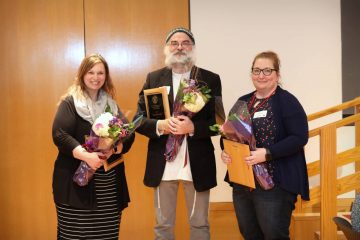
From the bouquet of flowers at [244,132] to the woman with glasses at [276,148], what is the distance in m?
0.04

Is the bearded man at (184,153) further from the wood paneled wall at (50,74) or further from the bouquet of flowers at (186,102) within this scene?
the wood paneled wall at (50,74)

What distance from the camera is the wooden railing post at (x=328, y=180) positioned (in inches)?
115

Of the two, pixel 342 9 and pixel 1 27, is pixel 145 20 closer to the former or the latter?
pixel 1 27

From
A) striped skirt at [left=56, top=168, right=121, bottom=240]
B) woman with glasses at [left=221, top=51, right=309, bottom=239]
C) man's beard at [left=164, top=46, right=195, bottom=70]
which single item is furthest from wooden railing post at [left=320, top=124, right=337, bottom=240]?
striped skirt at [left=56, top=168, right=121, bottom=240]

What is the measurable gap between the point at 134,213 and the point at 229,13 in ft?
7.23

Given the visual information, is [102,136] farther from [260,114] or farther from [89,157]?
[260,114]

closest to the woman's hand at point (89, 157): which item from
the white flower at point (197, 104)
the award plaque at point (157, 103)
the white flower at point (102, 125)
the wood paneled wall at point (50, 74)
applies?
the white flower at point (102, 125)

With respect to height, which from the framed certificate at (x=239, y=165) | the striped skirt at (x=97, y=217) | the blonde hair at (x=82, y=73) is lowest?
the striped skirt at (x=97, y=217)

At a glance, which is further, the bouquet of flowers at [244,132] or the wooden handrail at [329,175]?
the wooden handrail at [329,175]

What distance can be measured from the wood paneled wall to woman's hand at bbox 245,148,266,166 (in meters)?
1.85

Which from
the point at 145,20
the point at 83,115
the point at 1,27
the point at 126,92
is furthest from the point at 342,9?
the point at 1,27

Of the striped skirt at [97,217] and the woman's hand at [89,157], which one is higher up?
the woman's hand at [89,157]

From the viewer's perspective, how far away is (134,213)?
3.97 metres

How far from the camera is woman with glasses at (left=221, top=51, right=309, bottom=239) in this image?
2262 mm
